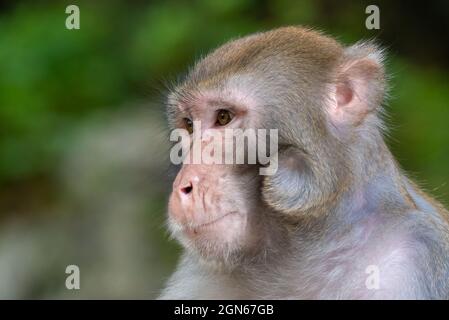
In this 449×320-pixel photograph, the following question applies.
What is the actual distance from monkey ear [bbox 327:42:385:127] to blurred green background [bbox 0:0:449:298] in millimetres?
4934

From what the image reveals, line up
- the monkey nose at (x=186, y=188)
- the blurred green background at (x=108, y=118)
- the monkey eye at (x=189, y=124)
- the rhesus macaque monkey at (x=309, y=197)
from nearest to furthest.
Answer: the rhesus macaque monkey at (x=309, y=197) < the monkey nose at (x=186, y=188) < the monkey eye at (x=189, y=124) < the blurred green background at (x=108, y=118)

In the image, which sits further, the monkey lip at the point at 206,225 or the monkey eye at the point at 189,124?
the monkey eye at the point at 189,124

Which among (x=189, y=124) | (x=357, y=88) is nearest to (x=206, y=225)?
(x=189, y=124)

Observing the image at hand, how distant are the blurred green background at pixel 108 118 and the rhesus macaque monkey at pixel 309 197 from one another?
503cm

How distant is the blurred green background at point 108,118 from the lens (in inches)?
→ 409

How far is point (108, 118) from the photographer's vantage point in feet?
36.5

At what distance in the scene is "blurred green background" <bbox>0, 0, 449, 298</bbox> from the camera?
1039 cm

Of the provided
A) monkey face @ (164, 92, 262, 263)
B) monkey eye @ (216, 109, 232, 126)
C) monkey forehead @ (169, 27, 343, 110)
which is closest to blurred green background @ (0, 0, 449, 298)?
monkey forehead @ (169, 27, 343, 110)

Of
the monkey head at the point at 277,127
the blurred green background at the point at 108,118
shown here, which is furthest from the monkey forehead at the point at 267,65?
the blurred green background at the point at 108,118

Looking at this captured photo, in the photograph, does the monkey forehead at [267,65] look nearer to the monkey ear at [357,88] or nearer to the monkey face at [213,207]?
the monkey ear at [357,88]

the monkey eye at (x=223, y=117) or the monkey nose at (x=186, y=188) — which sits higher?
the monkey eye at (x=223, y=117)

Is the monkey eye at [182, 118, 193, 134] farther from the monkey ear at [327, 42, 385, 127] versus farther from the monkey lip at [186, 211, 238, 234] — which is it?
the monkey ear at [327, 42, 385, 127]

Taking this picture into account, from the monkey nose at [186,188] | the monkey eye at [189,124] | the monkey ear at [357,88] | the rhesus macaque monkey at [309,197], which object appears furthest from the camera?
the monkey eye at [189,124]
